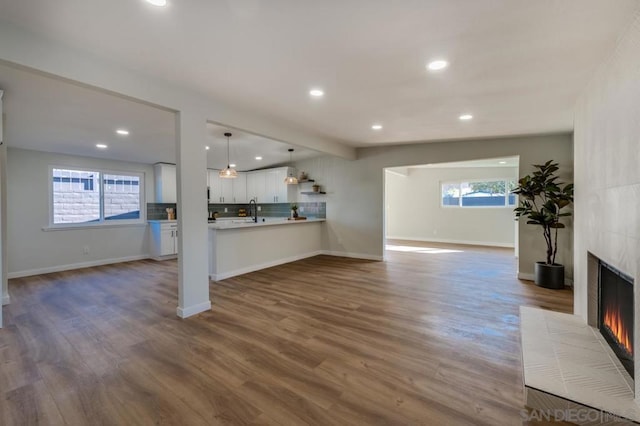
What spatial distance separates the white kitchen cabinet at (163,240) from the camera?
6.34 meters

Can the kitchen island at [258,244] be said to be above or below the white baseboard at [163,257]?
above

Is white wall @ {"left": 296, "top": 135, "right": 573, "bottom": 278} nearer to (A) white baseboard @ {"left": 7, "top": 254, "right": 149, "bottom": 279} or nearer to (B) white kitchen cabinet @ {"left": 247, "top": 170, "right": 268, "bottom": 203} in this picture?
(B) white kitchen cabinet @ {"left": 247, "top": 170, "right": 268, "bottom": 203}

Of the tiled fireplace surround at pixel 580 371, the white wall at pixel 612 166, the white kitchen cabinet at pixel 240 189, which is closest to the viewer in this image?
the tiled fireplace surround at pixel 580 371

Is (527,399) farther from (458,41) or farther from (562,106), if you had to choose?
(562,106)

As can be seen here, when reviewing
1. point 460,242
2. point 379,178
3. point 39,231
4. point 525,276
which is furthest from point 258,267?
point 460,242

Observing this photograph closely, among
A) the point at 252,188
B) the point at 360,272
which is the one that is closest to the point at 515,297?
the point at 360,272

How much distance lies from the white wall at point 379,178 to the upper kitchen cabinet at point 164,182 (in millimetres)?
3165

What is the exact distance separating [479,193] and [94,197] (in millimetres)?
10024

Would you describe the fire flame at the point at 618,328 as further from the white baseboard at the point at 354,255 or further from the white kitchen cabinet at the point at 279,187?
the white kitchen cabinet at the point at 279,187

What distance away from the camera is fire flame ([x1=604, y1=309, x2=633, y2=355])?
180cm

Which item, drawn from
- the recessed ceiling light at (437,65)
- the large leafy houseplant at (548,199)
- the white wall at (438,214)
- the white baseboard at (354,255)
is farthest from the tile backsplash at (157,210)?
the large leafy houseplant at (548,199)

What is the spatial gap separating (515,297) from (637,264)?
96.3 inches

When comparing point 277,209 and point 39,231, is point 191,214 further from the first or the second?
point 277,209

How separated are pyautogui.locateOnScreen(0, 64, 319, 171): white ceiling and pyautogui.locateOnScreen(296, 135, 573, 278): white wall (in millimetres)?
1286
